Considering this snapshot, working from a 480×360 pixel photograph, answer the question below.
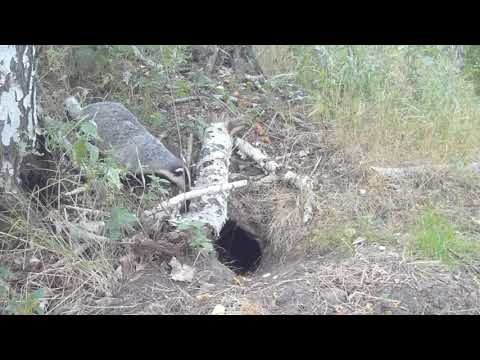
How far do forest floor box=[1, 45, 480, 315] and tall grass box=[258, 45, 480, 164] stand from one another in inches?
7.4

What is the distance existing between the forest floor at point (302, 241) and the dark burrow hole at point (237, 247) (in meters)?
0.06

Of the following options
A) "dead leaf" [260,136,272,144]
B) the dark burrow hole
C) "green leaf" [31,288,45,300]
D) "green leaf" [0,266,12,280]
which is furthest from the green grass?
"green leaf" [0,266,12,280]

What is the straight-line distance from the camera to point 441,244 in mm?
2953

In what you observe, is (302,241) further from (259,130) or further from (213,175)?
(259,130)

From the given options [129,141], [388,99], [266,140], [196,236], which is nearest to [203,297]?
[196,236]

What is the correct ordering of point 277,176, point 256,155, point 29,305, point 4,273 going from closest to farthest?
1. point 29,305
2. point 4,273
3. point 277,176
4. point 256,155

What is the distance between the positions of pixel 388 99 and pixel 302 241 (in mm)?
1717

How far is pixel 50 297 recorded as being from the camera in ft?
8.74

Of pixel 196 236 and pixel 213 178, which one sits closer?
pixel 196 236

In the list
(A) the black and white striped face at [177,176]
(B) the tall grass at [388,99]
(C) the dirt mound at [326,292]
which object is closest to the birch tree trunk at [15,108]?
(A) the black and white striped face at [177,176]

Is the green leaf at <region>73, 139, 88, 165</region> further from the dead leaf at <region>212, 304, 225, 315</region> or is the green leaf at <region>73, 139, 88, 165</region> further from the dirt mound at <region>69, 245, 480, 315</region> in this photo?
the dead leaf at <region>212, 304, 225, 315</region>

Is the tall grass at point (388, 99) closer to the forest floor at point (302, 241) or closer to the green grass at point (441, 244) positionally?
the forest floor at point (302, 241)

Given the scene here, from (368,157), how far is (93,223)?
2.09 meters

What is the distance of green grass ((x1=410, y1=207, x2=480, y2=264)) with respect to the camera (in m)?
2.92
